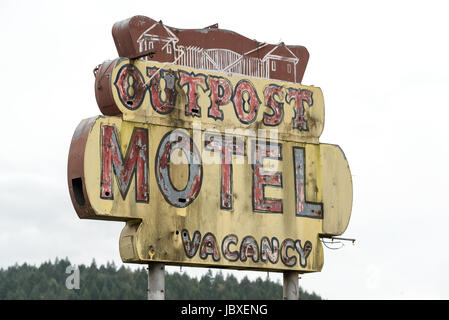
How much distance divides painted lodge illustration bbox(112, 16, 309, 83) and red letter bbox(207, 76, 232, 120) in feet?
1.20

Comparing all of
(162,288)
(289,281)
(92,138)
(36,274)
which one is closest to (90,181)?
(92,138)

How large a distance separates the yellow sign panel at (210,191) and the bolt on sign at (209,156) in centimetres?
2

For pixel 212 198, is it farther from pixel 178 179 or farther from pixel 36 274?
pixel 36 274

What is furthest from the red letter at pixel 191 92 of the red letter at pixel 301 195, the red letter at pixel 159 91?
the red letter at pixel 301 195

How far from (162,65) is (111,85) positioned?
47.2 inches

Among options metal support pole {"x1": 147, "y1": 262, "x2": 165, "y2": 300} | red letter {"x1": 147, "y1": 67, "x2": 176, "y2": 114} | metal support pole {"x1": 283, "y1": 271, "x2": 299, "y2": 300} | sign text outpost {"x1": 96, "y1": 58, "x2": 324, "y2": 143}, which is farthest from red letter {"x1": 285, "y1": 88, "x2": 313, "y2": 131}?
metal support pole {"x1": 147, "y1": 262, "x2": 165, "y2": 300}

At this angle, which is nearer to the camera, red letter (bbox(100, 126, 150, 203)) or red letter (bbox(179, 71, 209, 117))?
red letter (bbox(100, 126, 150, 203))

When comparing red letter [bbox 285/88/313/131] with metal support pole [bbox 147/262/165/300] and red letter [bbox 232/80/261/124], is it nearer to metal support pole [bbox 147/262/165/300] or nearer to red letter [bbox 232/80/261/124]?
red letter [bbox 232/80/261/124]

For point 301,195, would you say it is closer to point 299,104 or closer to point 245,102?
point 299,104

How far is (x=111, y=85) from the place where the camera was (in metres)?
21.6

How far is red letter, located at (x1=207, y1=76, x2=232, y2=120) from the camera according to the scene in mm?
22844

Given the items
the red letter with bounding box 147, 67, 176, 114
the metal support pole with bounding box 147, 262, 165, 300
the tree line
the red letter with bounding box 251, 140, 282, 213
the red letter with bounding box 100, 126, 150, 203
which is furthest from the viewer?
the tree line

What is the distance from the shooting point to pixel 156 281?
71.3ft
